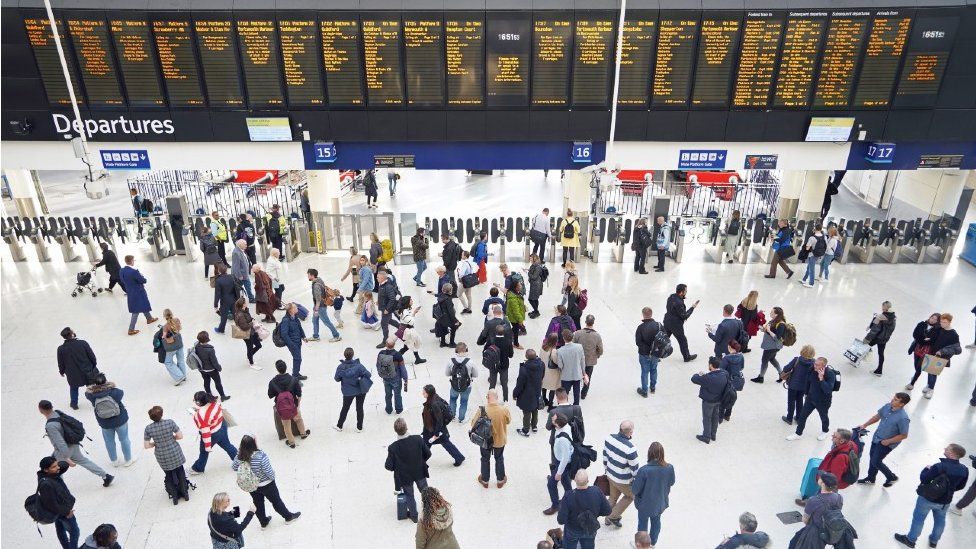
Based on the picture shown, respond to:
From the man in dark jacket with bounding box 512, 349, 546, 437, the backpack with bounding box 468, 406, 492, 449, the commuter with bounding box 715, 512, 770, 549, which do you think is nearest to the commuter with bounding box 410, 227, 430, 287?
the man in dark jacket with bounding box 512, 349, 546, 437

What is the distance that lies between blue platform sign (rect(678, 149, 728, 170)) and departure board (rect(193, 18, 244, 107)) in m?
9.48

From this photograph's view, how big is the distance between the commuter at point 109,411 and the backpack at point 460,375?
4039mm

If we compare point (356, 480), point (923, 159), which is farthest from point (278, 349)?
point (923, 159)

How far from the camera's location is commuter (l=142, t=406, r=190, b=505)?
23.5ft

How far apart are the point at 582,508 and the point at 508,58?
9.45m

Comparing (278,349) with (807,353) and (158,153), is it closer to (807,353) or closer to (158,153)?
(158,153)

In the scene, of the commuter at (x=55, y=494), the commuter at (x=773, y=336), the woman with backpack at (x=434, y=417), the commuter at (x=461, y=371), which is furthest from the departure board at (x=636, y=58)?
the commuter at (x=55, y=494)

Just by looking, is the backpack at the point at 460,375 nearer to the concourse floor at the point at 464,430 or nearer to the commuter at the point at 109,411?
the concourse floor at the point at 464,430

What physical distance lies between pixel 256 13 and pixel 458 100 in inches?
166

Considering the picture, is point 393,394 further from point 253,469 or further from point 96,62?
point 96,62

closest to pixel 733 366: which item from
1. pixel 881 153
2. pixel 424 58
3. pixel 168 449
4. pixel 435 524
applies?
pixel 435 524

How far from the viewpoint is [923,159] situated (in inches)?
563

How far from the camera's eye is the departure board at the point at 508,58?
1256cm

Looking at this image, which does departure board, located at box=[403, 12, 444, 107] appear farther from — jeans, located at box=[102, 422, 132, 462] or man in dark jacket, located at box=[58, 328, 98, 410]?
jeans, located at box=[102, 422, 132, 462]
